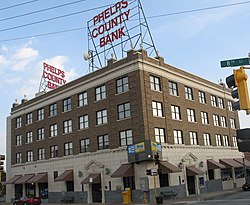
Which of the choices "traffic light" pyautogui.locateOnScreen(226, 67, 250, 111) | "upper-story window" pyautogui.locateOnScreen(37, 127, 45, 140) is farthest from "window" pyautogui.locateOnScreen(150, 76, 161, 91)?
"traffic light" pyautogui.locateOnScreen(226, 67, 250, 111)

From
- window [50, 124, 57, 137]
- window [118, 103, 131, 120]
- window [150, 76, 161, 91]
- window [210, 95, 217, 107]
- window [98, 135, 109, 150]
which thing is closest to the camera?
window [118, 103, 131, 120]

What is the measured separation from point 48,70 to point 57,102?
10.8m

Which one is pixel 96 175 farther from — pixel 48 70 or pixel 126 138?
pixel 48 70

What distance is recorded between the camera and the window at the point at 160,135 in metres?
36.2

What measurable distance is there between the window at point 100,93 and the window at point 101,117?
5.55ft

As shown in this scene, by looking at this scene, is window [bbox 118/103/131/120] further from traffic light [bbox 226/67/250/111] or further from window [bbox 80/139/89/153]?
traffic light [bbox 226/67/250/111]

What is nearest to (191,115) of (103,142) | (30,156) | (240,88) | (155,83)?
(155,83)

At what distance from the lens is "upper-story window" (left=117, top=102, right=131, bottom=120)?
3669 centimetres

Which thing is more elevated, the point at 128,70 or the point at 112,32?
the point at 112,32

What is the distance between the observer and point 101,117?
39.7 metres

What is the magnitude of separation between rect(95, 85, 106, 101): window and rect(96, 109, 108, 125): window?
1.69 metres

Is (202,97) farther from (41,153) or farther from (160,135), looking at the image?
(41,153)

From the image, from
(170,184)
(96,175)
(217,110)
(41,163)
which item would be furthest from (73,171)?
(217,110)

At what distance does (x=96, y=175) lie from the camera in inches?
1501
